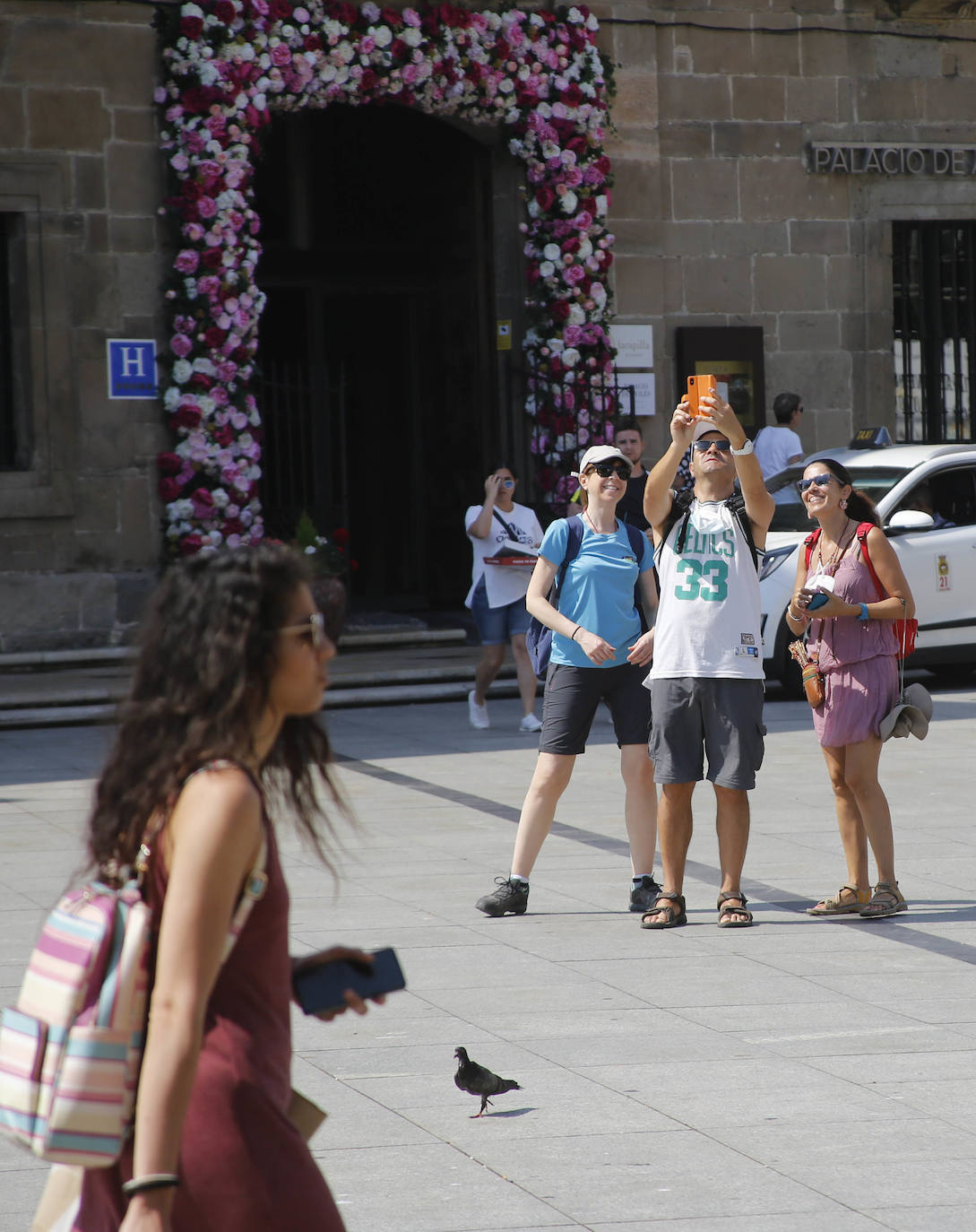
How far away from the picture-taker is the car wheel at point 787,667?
555 inches

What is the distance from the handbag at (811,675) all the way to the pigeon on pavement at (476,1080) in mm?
3031

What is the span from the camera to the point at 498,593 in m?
12.6

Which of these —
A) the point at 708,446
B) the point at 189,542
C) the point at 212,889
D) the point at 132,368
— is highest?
the point at 132,368

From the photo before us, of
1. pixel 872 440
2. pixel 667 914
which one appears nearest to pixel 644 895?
pixel 667 914

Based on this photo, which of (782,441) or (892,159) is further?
(892,159)

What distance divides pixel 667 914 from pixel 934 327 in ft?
45.5

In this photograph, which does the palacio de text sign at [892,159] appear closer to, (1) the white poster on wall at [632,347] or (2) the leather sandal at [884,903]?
(1) the white poster on wall at [632,347]

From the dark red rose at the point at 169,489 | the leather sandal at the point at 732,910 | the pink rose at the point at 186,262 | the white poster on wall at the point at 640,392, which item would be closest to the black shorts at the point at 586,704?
the leather sandal at the point at 732,910

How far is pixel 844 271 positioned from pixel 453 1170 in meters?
15.9

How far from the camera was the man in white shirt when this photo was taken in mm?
17234

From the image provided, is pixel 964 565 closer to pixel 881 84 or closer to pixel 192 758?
pixel 881 84

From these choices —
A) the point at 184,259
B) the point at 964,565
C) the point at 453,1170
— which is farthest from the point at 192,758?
the point at 184,259

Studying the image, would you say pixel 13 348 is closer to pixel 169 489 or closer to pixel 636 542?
pixel 169 489

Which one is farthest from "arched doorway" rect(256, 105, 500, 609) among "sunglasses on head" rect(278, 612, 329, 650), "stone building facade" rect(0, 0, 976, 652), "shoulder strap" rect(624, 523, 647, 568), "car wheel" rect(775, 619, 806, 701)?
"sunglasses on head" rect(278, 612, 329, 650)
